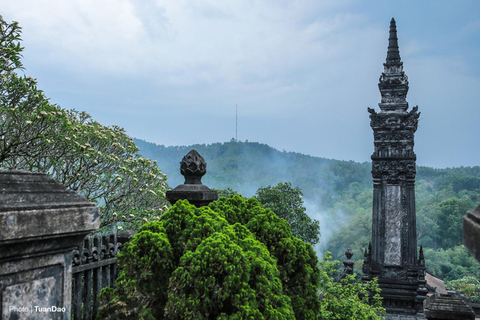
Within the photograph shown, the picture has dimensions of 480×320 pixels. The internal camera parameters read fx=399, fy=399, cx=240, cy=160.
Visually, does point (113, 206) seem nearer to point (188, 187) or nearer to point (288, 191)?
point (188, 187)

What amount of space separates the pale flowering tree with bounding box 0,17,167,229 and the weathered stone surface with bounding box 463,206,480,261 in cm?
902

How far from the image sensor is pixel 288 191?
31.2 m

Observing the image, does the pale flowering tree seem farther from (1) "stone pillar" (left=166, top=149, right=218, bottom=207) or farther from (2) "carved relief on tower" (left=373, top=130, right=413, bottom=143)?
(2) "carved relief on tower" (left=373, top=130, right=413, bottom=143)

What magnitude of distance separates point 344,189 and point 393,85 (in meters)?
83.7

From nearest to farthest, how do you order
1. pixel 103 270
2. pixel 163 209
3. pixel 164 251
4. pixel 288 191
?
pixel 164 251, pixel 103 270, pixel 163 209, pixel 288 191

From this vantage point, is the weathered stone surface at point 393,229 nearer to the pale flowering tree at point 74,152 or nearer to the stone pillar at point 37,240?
the pale flowering tree at point 74,152

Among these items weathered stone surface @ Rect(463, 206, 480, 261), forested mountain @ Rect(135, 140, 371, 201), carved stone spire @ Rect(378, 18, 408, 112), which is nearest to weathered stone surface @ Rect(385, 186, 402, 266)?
carved stone spire @ Rect(378, 18, 408, 112)

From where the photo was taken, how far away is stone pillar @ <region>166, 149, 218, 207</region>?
643 centimetres

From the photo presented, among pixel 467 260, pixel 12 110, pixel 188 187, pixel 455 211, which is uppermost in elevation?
pixel 12 110

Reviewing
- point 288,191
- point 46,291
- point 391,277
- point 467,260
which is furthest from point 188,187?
point 467,260

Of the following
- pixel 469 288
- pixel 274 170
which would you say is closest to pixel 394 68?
pixel 469 288

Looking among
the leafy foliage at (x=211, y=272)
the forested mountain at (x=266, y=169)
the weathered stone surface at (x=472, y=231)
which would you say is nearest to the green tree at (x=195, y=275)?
the leafy foliage at (x=211, y=272)

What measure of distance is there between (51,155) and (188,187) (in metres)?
5.62

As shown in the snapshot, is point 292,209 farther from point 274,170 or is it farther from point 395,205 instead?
point 274,170
